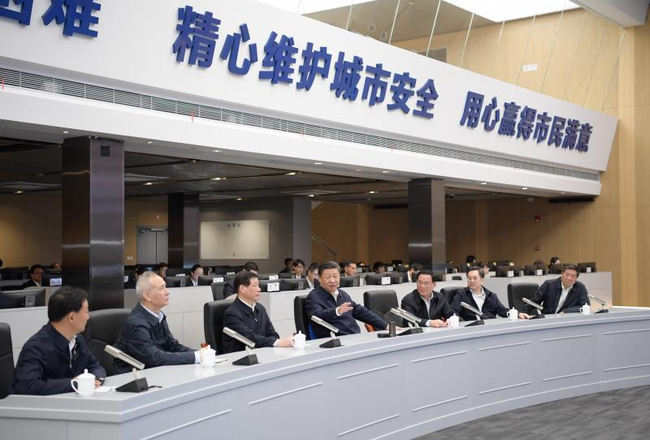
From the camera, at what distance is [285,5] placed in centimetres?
962

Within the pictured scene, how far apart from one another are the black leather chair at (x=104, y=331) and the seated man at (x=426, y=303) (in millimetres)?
2891

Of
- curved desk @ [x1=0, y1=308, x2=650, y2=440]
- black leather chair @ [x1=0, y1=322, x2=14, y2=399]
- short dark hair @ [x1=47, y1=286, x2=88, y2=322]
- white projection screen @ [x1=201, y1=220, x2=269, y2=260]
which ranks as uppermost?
white projection screen @ [x1=201, y1=220, x2=269, y2=260]

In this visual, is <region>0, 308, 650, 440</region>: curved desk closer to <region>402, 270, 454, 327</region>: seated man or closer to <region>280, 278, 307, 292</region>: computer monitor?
<region>402, 270, 454, 327</region>: seated man

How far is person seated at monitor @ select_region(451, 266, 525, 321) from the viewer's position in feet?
24.0

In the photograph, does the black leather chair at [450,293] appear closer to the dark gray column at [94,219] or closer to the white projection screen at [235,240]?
the dark gray column at [94,219]

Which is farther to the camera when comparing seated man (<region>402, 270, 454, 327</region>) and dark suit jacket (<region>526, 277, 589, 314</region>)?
dark suit jacket (<region>526, 277, 589, 314</region>)

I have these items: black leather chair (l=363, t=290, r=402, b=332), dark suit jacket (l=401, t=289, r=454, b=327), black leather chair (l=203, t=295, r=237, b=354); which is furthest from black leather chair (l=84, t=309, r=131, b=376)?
dark suit jacket (l=401, t=289, r=454, b=327)

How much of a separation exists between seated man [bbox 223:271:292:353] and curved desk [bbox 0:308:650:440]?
552mm

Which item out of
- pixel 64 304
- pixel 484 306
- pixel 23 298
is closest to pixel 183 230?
pixel 23 298

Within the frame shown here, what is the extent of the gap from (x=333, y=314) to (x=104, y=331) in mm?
1964

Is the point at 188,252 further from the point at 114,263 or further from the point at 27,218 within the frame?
the point at 114,263

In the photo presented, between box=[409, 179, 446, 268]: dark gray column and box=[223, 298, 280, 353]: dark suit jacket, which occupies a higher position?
box=[409, 179, 446, 268]: dark gray column

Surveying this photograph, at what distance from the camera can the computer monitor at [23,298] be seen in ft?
22.7

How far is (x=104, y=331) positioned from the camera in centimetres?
476
